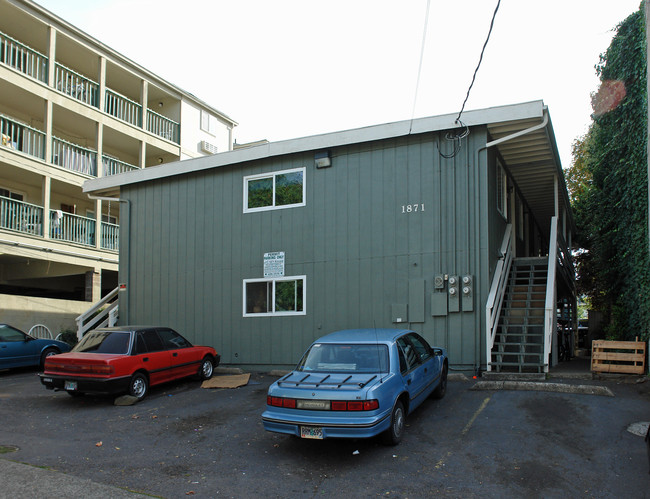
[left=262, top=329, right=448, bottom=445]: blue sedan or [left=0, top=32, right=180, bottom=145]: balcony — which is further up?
[left=0, top=32, right=180, bottom=145]: balcony

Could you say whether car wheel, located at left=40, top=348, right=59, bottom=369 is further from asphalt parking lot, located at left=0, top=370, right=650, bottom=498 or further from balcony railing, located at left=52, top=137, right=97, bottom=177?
balcony railing, located at left=52, top=137, right=97, bottom=177

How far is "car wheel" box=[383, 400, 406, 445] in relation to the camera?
6512 mm

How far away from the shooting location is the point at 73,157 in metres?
20.3

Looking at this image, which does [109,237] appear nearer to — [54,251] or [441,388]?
[54,251]

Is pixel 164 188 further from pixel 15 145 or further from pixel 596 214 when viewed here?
pixel 596 214

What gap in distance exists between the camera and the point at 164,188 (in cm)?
1521

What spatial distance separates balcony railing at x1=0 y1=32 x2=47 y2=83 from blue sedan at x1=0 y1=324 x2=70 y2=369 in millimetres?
9697

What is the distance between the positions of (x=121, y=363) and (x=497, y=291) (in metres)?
7.87

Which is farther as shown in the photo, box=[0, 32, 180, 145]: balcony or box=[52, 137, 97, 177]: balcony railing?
box=[52, 137, 97, 177]: balcony railing

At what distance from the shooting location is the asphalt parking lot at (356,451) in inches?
216

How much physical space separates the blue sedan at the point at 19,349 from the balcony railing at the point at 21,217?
5.02 metres

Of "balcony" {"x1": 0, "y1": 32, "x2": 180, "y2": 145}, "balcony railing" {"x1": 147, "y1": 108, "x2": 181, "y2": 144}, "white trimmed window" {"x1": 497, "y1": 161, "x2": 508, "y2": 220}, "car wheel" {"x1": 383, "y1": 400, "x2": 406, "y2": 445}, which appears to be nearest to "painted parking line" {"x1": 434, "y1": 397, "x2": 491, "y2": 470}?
"car wheel" {"x1": 383, "y1": 400, "x2": 406, "y2": 445}

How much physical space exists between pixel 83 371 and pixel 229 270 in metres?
5.01

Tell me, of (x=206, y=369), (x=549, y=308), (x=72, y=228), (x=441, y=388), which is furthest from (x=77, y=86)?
Result: (x=549, y=308)
